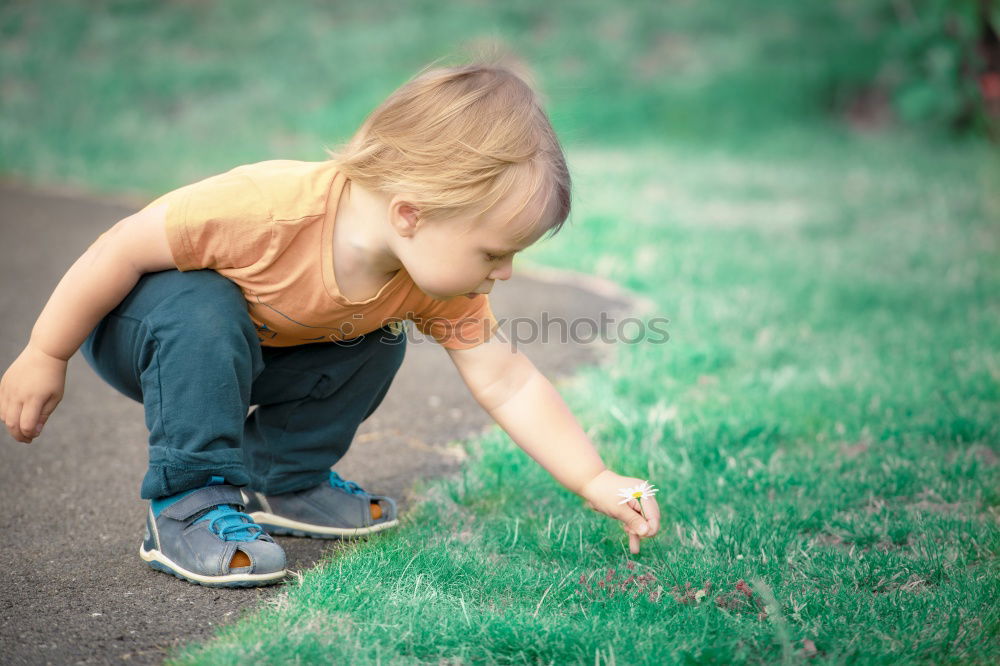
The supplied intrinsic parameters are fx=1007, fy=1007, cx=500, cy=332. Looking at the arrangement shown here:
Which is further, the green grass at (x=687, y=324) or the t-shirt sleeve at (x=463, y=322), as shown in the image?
the t-shirt sleeve at (x=463, y=322)

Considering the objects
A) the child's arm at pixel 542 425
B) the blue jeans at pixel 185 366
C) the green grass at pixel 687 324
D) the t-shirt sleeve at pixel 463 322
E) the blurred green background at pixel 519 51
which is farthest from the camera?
the blurred green background at pixel 519 51

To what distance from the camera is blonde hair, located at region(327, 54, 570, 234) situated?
1.92 meters

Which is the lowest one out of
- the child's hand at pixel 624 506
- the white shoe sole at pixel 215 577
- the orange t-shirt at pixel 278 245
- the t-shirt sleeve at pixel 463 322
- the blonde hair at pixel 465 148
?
the white shoe sole at pixel 215 577

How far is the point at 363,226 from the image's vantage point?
2061 millimetres

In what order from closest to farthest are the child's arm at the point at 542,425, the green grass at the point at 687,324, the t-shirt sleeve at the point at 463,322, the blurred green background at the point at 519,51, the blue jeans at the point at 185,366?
the green grass at the point at 687,324 → the blue jeans at the point at 185,366 → the child's arm at the point at 542,425 → the t-shirt sleeve at the point at 463,322 → the blurred green background at the point at 519,51

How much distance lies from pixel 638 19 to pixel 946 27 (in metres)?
3.16

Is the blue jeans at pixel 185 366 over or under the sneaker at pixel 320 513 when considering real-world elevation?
over

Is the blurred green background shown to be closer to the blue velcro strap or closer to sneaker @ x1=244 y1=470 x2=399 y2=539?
sneaker @ x1=244 y1=470 x2=399 y2=539

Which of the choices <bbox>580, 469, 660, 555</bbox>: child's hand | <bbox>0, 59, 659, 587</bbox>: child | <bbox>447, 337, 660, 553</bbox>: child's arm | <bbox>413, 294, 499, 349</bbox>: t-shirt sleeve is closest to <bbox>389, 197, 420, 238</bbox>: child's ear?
<bbox>0, 59, 659, 587</bbox>: child

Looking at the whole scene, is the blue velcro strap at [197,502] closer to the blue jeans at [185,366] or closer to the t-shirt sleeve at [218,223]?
the blue jeans at [185,366]

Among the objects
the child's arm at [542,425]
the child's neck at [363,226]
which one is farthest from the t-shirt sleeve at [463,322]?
the child's neck at [363,226]

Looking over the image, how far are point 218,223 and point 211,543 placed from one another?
0.63 metres

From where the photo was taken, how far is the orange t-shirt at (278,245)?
1977 mm

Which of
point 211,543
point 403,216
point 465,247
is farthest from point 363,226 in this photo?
point 211,543
